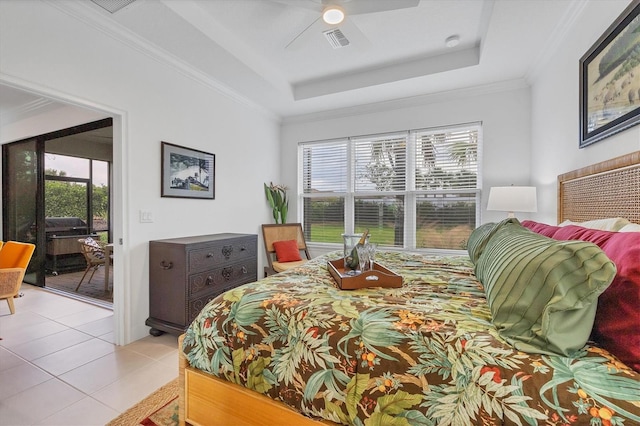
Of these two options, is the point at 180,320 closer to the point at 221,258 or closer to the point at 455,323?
the point at 221,258

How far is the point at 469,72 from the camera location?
3.07 m

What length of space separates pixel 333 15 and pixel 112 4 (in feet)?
5.47

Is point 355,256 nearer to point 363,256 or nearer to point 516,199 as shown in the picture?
point 363,256

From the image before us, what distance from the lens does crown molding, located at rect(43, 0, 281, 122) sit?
208 centimetres

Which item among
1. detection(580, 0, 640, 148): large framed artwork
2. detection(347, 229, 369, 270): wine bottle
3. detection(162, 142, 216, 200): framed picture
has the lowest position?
detection(347, 229, 369, 270): wine bottle

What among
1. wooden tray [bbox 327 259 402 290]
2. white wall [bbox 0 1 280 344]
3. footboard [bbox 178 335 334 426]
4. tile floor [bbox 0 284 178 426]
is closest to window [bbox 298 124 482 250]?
white wall [bbox 0 1 280 344]

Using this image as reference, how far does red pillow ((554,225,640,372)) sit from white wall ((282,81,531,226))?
9.27ft

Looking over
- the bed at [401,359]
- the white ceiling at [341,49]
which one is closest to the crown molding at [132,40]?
the white ceiling at [341,49]

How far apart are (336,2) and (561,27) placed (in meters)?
1.94

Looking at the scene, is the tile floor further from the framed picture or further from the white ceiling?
the white ceiling

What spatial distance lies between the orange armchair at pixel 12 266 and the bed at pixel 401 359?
119 inches

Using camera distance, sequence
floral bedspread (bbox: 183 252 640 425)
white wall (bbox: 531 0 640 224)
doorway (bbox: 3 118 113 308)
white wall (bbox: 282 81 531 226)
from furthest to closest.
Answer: doorway (bbox: 3 118 113 308), white wall (bbox: 282 81 531 226), white wall (bbox: 531 0 640 224), floral bedspread (bbox: 183 252 640 425)

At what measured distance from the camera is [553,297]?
2.75ft

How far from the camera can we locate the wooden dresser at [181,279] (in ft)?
8.12
